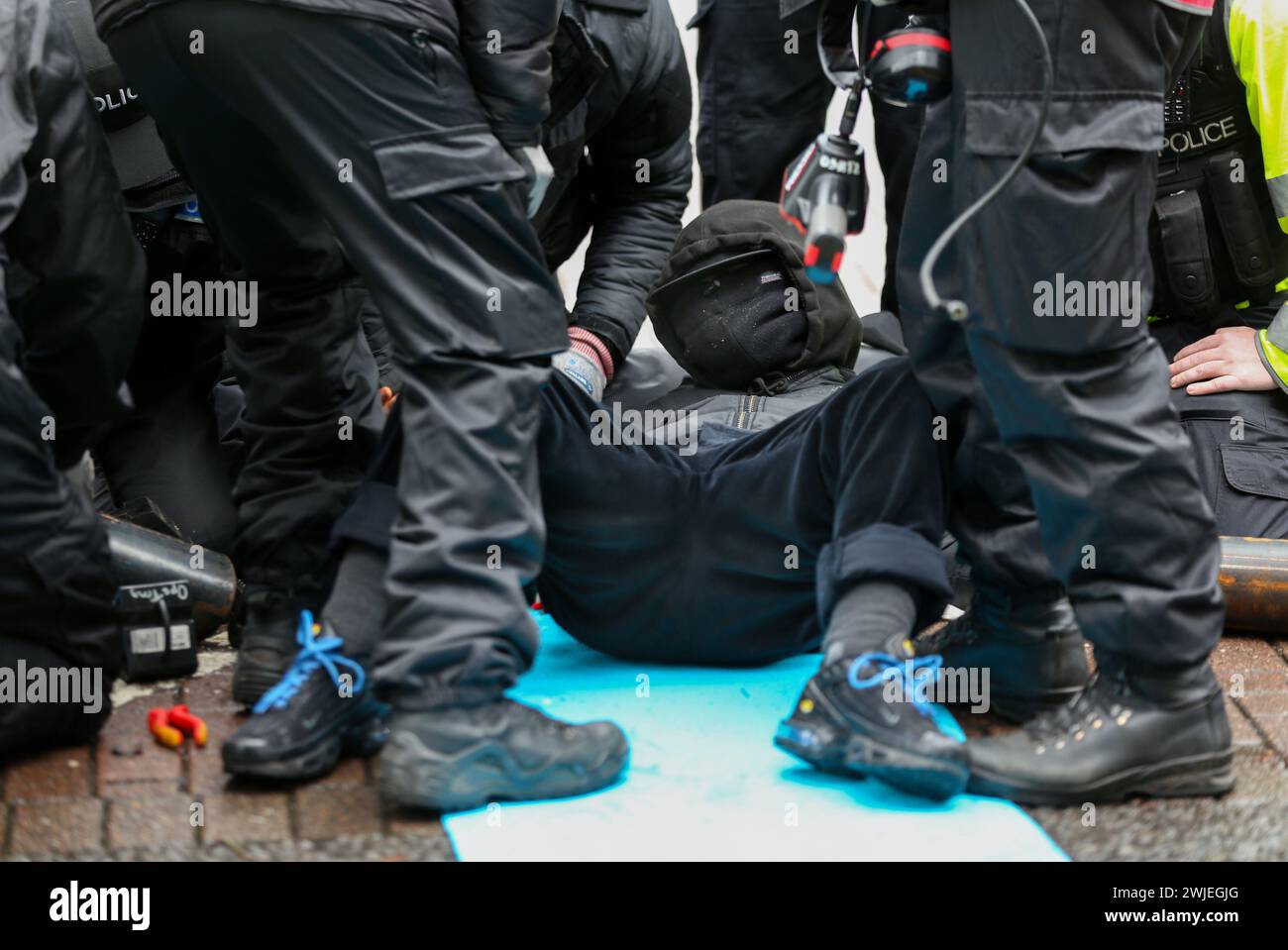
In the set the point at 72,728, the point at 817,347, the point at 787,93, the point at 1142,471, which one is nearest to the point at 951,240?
the point at 1142,471

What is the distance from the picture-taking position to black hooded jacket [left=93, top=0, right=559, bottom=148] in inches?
90.4

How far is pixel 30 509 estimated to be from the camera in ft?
7.84

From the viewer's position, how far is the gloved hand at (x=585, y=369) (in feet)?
12.2

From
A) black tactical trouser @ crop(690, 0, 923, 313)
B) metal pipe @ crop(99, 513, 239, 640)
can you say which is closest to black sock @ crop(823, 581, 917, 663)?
metal pipe @ crop(99, 513, 239, 640)

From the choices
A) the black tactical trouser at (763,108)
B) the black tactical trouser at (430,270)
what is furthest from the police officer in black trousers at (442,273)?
the black tactical trouser at (763,108)

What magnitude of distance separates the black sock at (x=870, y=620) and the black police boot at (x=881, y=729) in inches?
0.6

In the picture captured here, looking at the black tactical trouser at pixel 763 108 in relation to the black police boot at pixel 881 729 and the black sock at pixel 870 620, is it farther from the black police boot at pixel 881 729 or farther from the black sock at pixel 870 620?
the black police boot at pixel 881 729

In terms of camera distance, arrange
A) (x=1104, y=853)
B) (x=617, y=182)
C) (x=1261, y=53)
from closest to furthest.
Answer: (x=1104, y=853)
(x=1261, y=53)
(x=617, y=182)

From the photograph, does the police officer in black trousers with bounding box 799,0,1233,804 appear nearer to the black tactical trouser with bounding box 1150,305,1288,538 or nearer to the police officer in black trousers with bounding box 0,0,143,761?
the black tactical trouser with bounding box 1150,305,1288,538

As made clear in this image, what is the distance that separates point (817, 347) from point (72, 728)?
1682 millimetres

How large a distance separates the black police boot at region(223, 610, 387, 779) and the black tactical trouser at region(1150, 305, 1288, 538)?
175 cm

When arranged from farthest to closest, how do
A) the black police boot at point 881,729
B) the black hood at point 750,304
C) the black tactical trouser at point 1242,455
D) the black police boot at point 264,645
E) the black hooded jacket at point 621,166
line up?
the black hooded jacket at point 621,166 < the black hood at point 750,304 < the black tactical trouser at point 1242,455 < the black police boot at point 264,645 < the black police boot at point 881,729

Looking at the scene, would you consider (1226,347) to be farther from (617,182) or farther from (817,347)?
(617,182)

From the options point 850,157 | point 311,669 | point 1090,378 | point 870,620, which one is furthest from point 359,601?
point 1090,378
